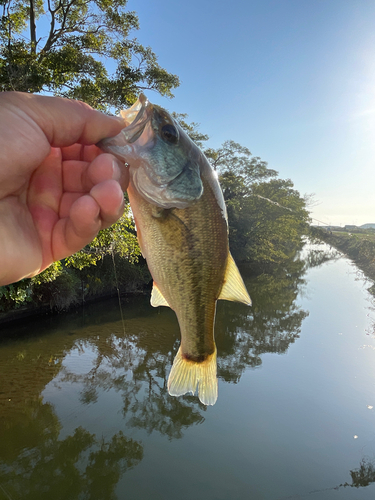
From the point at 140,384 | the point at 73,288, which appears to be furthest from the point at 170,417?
the point at 73,288

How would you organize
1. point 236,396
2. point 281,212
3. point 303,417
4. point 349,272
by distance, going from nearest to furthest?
1. point 303,417
2. point 236,396
3. point 349,272
4. point 281,212

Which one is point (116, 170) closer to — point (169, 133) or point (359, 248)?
point (169, 133)

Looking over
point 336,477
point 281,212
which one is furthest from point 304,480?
point 281,212

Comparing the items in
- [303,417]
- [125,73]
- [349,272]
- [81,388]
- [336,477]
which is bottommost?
[336,477]

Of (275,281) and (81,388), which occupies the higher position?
(275,281)

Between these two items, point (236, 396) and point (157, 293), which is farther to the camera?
point (236, 396)

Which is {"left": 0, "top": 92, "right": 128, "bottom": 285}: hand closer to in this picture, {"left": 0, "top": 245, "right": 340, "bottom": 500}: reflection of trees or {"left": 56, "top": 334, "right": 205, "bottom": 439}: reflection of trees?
{"left": 0, "top": 245, "right": 340, "bottom": 500}: reflection of trees

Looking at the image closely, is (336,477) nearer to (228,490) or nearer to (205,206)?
(228,490)

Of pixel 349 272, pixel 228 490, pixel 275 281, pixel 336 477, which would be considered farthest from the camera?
pixel 349 272

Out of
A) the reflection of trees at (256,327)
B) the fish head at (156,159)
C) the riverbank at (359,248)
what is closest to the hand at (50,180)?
the fish head at (156,159)

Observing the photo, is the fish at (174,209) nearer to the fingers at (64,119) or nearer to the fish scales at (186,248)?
the fish scales at (186,248)
